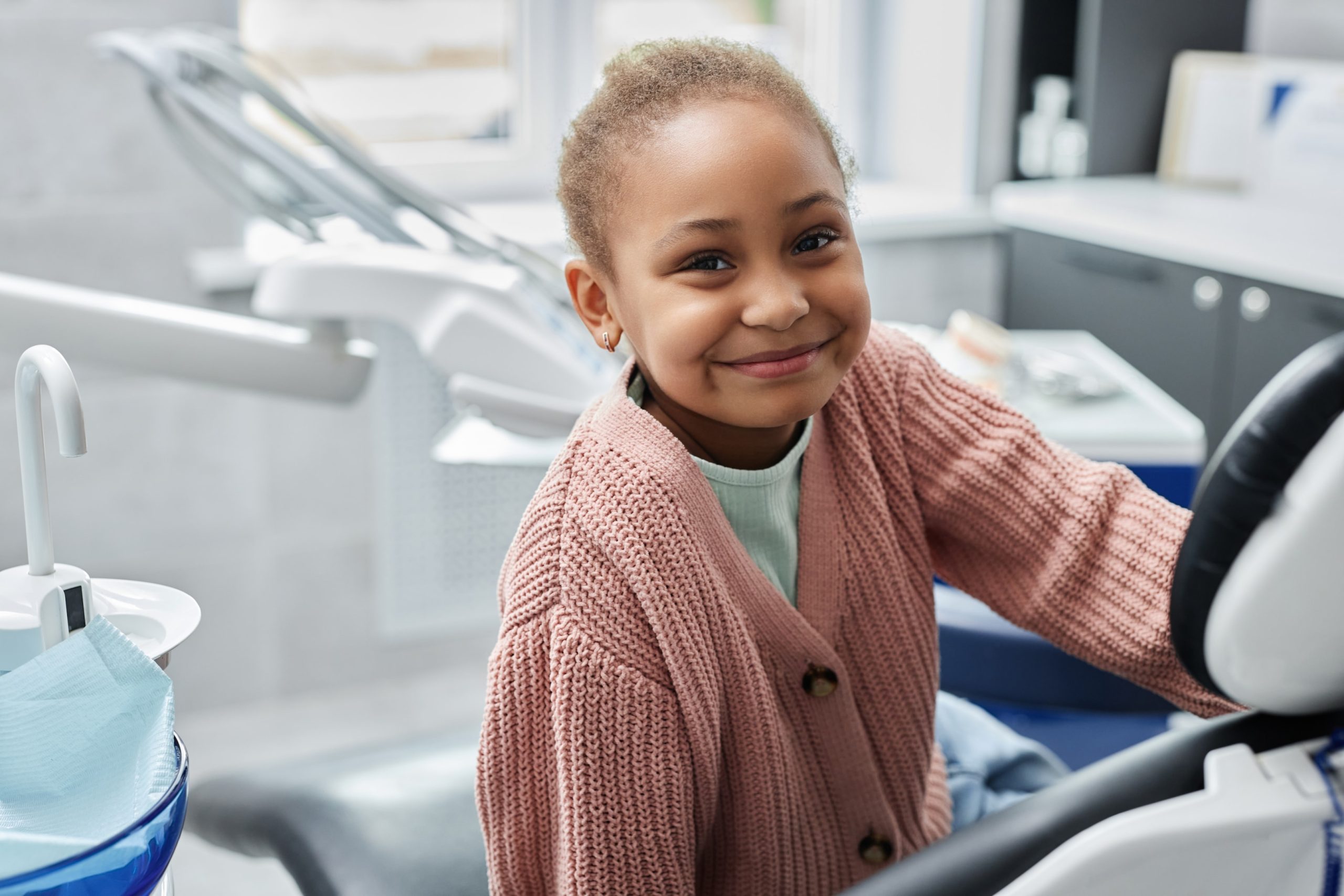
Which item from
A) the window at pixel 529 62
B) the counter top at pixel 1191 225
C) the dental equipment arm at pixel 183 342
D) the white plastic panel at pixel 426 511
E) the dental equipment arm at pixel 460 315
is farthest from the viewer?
the window at pixel 529 62

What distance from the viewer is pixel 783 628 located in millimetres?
837

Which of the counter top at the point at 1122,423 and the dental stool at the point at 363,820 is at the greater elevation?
the counter top at the point at 1122,423

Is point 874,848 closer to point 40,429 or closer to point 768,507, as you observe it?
point 768,507

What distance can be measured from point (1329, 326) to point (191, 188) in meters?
1.87

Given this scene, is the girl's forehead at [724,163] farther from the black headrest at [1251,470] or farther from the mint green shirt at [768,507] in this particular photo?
the black headrest at [1251,470]

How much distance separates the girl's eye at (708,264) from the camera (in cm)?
75

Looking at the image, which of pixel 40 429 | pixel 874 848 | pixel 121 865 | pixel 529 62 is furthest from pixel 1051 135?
pixel 121 865

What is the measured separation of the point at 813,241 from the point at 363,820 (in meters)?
0.60

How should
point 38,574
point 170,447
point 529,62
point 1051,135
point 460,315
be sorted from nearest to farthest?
point 38,574 < point 460,315 < point 170,447 < point 529,62 < point 1051,135

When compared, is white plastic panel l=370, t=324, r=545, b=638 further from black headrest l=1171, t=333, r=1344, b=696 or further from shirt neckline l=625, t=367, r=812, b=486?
black headrest l=1171, t=333, r=1344, b=696

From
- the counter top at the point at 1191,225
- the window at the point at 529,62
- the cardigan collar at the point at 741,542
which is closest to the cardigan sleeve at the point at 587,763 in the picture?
the cardigan collar at the point at 741,542

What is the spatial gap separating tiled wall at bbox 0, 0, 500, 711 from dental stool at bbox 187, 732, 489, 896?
1.19 m

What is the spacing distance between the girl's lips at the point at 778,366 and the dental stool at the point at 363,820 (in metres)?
0.46

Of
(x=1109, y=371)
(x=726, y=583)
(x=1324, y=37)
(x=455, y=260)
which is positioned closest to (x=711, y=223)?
(x=726, y=583)
